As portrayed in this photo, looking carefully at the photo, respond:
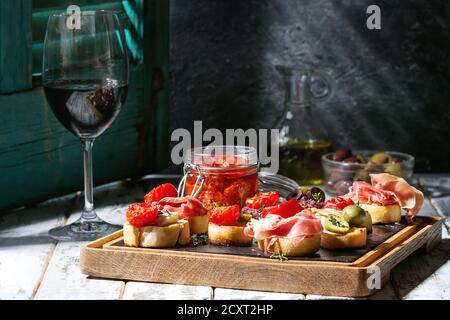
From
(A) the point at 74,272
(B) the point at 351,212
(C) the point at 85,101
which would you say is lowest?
(A) the point at 74,272

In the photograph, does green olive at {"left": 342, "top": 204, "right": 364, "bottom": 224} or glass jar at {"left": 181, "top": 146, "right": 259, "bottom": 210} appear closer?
green olive at {"left": 342, "top": 204, "right": 364, "bottom": 224}

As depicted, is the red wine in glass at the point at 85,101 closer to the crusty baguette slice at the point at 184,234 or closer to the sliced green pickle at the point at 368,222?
the crusty baguette slice at the point at 184,234

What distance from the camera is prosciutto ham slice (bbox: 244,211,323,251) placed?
1.42 metres

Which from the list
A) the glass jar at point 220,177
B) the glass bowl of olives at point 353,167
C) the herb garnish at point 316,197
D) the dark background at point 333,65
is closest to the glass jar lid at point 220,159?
the glass jar at point 220,177

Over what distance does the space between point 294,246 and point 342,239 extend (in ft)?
0.30

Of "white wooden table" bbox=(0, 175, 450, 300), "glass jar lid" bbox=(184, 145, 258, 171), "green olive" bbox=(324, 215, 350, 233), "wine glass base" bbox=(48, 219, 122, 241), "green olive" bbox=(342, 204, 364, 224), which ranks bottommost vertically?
"white wooden table" bbox=(0, 175, 450, 300)

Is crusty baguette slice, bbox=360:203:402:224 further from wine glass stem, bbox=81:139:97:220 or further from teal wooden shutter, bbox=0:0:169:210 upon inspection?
teal wooden shutter, bbox=0:0:169:210

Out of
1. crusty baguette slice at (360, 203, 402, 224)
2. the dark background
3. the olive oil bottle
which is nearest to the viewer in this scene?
crusty baguette slice at (360, 203, 402, 224)

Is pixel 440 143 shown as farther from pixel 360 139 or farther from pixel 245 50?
pixel 245 50

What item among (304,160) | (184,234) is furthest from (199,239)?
(304,160)

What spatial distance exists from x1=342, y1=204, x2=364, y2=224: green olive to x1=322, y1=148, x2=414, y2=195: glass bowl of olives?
57cm

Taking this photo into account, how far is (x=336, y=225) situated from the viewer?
58.3 inches

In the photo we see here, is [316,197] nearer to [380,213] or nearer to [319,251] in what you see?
[380,213]

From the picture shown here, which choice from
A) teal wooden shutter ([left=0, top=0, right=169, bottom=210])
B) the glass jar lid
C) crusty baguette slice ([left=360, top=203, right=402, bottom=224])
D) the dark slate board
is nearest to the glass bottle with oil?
teal wooden shutter ([left=0, top=0, right=169, bottom=210])
